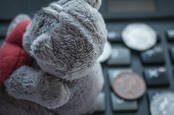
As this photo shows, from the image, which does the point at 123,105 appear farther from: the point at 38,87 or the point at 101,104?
the point at 38,87

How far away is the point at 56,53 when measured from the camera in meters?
0.46

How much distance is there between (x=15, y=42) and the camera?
637 millimetres

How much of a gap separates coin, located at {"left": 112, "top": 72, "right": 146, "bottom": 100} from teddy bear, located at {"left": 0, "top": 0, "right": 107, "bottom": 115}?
278 mm

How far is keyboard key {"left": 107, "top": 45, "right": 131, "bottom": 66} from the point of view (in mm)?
951

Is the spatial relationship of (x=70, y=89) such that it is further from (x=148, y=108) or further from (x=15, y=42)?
(x=148, y=108)

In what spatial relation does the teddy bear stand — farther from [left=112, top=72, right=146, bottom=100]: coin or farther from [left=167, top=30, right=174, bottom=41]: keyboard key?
[left=167, top=30, right=174, bottom=41]: keyboard key

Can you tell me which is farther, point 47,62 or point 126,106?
point 126,106

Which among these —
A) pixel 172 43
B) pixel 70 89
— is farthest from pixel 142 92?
pixel 70 89

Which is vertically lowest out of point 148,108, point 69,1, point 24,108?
point 148,108

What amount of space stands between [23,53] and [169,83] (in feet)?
1.98

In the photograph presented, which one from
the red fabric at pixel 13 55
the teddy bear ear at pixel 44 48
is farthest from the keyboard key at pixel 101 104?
the teddy bear ear at pixel 44 48

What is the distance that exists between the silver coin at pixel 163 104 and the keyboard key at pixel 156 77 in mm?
44

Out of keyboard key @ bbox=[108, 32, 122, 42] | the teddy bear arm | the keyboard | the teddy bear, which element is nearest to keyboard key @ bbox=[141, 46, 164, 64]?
the keyboard

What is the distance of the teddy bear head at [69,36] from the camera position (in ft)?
1.47
